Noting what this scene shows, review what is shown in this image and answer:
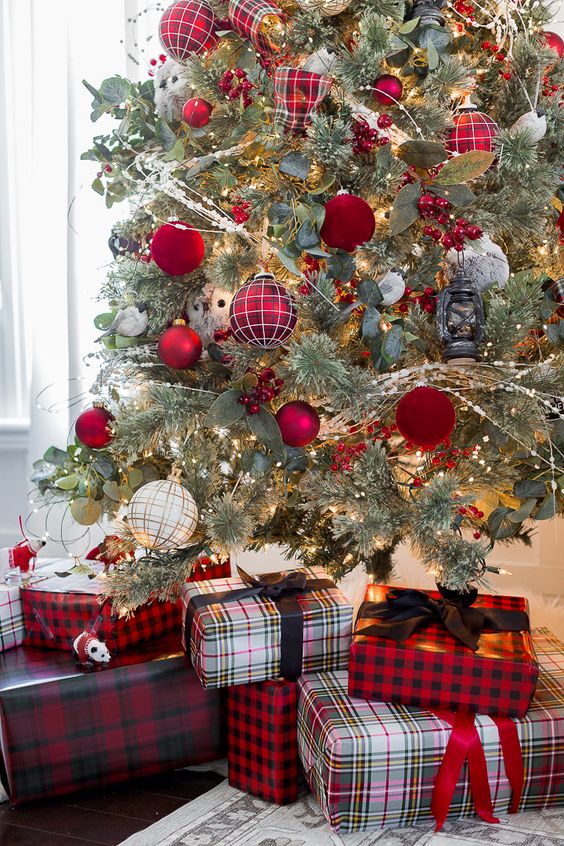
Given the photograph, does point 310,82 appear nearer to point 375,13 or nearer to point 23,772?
point 375,13

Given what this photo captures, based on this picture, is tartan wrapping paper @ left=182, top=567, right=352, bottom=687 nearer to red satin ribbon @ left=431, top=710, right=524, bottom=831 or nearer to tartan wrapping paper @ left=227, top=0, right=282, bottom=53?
red satin ribbon @ left=431, top=710, right=524, bottom=831

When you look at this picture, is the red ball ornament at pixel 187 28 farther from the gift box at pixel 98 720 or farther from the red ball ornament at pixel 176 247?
the gift box at pixel 98 720

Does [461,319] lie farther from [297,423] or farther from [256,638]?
[256,638]

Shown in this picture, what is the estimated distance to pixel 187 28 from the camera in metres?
1.31

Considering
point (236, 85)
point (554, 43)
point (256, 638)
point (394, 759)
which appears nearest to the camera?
point (394, 759)

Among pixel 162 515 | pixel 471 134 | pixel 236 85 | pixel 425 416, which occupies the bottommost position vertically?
pixel 162 515

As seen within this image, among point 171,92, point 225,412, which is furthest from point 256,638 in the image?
point 171,92

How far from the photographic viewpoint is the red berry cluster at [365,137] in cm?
124

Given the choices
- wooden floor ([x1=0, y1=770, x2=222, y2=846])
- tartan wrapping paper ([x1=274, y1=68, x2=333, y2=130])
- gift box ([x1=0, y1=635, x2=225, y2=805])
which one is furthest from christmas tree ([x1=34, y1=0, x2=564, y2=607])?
wooden floor ([x1=0, y1=770, x2=222, y2=846])

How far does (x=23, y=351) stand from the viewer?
2506 millimetres

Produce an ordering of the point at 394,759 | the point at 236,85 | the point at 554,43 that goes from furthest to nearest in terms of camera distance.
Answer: the point at 554,43 < the point at 236,85 < the point at 394,759

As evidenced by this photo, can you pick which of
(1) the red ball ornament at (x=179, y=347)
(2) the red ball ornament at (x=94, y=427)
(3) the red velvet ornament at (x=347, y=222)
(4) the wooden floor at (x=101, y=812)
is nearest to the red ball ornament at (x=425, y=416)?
(3) the red velvet ornament at (x=347, y=222)

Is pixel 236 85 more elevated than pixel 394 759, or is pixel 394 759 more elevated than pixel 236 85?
pixel 236 85

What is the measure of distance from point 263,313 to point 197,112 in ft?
1.33
